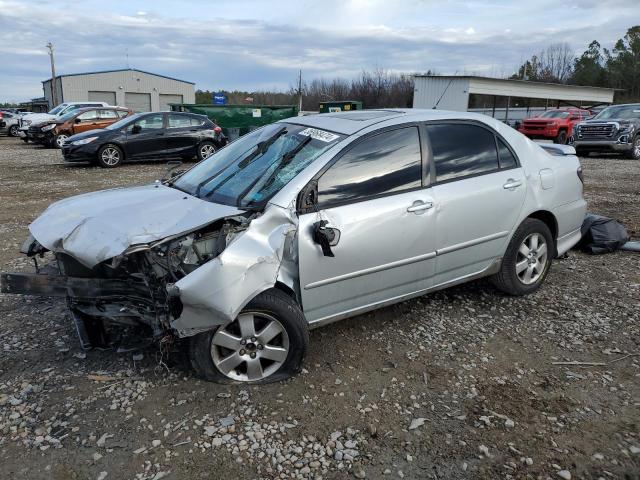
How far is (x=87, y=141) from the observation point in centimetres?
1303

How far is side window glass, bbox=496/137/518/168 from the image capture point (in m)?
4.18

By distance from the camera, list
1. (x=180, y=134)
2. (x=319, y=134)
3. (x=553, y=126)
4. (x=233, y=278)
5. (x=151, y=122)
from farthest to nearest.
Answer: (x=553, y=126) < (x=180, y=134) < (x=151, y=122) < (x=319, y=134) < (x=233, y=278)

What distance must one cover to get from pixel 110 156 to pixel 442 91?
2199 centimetres

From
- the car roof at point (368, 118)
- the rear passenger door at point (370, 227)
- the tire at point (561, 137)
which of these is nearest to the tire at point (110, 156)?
the car roof at point (368, 118)

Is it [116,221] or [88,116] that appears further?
[88,116]

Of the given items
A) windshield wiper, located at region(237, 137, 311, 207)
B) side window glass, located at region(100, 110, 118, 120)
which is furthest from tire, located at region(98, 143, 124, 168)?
windshield wiper, located at region(237, 137, 311, 207)

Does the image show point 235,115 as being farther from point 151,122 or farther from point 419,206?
point 419,206

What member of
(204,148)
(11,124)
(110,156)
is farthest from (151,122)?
(11,124)

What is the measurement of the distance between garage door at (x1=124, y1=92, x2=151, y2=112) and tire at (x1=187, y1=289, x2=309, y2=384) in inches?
1977

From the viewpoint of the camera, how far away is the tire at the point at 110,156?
13226 mm

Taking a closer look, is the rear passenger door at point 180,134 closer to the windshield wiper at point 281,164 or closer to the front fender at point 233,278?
the windshield wiper at point 281,164

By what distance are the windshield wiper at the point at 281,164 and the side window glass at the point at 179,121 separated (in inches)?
454

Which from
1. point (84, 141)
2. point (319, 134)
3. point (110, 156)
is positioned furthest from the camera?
point (110, 156)

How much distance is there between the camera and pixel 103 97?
1884 inches
